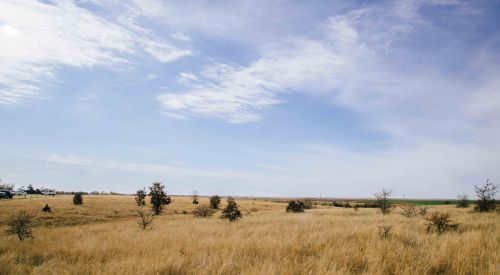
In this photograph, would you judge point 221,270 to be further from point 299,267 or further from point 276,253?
point 276,253

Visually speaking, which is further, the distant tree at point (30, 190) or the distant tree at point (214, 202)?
the distant tree at point (30, 190)

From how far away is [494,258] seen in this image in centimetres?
633

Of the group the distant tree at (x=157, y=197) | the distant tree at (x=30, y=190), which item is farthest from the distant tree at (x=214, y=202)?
the distant tree at (x=30, y=190)

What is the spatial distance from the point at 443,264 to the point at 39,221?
34713mm

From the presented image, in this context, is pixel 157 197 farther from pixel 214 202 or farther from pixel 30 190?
pixel 30 190

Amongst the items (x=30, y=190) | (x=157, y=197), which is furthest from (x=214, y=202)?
(x=30, y=190)

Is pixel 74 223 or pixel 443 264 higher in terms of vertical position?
pixel 443 264

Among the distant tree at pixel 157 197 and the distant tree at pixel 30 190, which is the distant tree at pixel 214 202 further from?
the distant tree at pixel 30 190

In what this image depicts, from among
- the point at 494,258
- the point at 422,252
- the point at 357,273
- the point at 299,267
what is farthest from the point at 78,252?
the point at 494,258

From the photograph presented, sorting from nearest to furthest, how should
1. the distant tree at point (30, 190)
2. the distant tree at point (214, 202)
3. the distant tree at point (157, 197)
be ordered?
the distant tree at point (157, 197) < the distant tree at point (214, 202) < the distant tree at point (30, 190)

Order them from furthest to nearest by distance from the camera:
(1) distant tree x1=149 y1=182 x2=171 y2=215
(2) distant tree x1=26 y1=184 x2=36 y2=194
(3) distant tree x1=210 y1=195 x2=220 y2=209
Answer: (2) distant tree x1=26 y1=184 x2=36 y2=194 < (3) distant tree x1=210 y1=195 x2=220 y2=209 < (1) distant tree x1=149 y1=182 x2=171 y2=215

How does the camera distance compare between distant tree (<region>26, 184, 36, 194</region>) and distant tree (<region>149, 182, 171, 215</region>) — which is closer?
distant tree (<region>149, 182, 171, 215</region>)

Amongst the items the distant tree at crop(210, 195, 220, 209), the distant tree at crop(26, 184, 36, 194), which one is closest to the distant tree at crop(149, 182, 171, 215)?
the distant tree at crop(210, 195, 220, 209)

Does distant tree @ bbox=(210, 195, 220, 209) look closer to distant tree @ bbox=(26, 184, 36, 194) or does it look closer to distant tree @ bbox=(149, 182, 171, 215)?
distant tree @ bbox=(149, 182, 171, 215)
